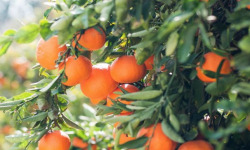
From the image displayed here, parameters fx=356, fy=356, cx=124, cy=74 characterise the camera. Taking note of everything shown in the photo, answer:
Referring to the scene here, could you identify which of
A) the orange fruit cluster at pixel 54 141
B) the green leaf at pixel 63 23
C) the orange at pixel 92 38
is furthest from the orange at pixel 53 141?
the green leaf at pixel 63 23

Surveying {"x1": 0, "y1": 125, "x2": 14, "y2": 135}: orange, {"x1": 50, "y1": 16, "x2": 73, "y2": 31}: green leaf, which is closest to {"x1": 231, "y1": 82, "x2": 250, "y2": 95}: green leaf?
{"x1": 50, "y1": 16, "x2": 73, "y2": 31}: green leaf

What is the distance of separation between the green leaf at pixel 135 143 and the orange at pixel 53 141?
10.5 inches

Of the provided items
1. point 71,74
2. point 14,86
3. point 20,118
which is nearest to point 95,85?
point 71,74

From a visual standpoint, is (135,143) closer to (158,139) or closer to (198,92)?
(158,139)

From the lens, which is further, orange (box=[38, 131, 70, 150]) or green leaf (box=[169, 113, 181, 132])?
orange (box=[38, 131, 70, 150])

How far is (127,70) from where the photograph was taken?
842mm

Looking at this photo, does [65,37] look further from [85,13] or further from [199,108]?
[199,108]

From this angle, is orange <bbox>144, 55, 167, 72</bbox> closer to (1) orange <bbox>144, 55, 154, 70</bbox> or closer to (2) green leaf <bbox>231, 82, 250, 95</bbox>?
(1) orange <bbox>144, 55, 154, 70</bbox>

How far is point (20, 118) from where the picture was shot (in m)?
0.91

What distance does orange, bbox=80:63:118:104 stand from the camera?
90 cm

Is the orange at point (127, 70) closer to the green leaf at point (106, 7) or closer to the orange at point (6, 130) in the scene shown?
the green leaf at point (106, 7)

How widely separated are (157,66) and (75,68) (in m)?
0.21

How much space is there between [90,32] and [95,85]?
0.16 metres

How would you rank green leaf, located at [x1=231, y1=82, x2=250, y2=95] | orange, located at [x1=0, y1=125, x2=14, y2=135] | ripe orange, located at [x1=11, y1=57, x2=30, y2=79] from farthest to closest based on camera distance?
1. orange, located at [x1=0, y1=125, x2=14, y2=135]
2. ripe orange, located at [x1=11, y1=57, x2=30, y2=79]
3. green leaf, located at [x1=231, y1=82, x2=250, y2=95]
